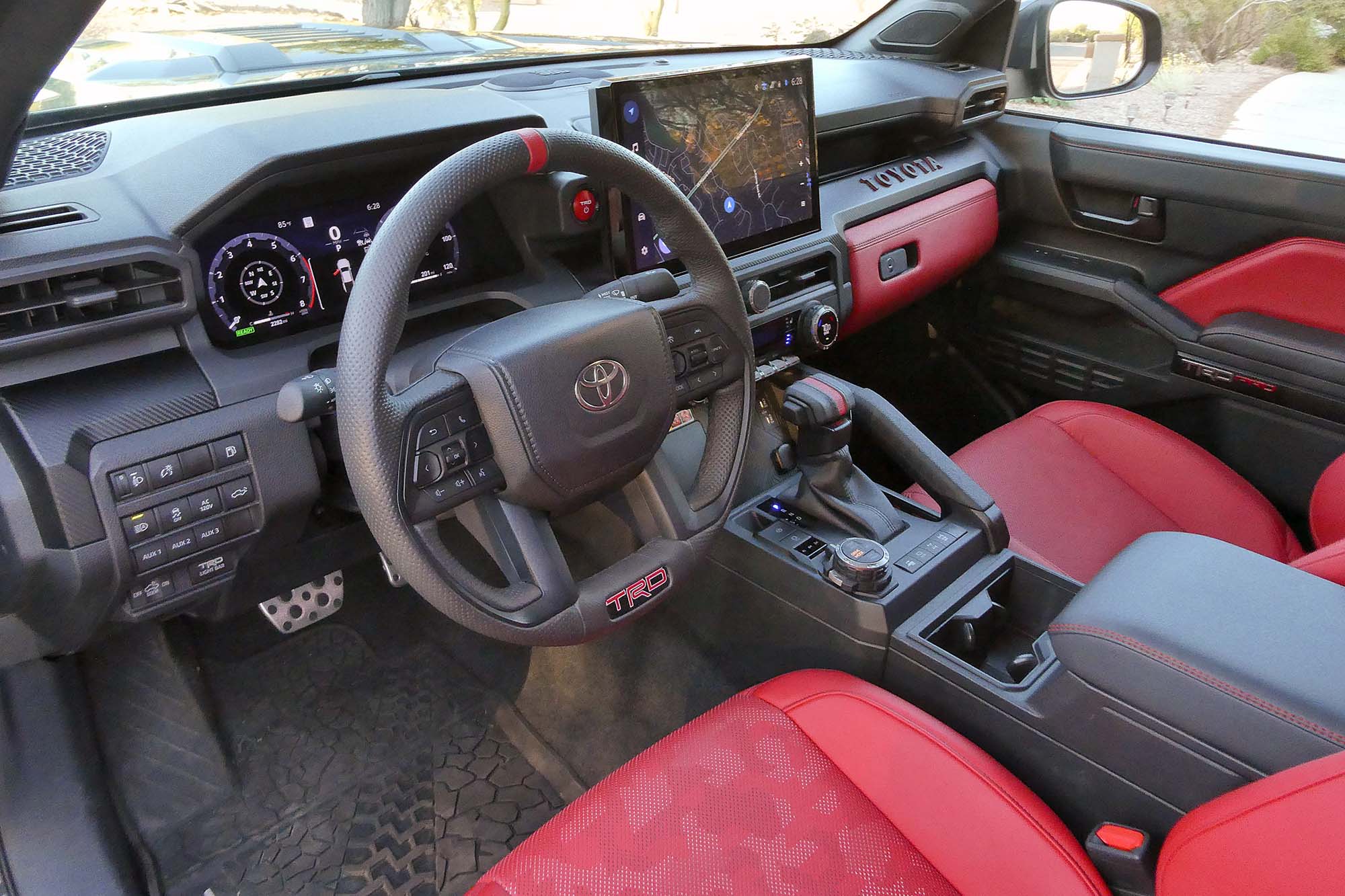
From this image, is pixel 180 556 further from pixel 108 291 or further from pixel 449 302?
pixel 449 302

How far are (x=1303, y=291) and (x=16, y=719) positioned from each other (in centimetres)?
271

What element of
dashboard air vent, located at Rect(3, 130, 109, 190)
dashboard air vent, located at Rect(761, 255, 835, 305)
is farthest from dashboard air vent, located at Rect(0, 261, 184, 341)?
dashboard air vent, located at Rect(761, 255, 835, 305)

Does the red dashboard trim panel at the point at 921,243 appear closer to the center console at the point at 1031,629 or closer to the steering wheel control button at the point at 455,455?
the center console at the point at 1031,629

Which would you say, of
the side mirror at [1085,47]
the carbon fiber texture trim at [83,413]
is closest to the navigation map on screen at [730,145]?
the carbon fiber texture trim at [83,413]

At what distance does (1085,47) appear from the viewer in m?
2.69

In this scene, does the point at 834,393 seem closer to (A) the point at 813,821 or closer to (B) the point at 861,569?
(B) the point at 861,569

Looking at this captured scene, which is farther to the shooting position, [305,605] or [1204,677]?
[305,605]

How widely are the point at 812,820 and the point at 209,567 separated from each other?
34.7 inches

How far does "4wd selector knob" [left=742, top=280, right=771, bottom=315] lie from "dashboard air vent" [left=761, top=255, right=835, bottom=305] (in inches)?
3.4

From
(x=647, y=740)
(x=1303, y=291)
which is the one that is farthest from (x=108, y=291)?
(x=1303, y=291)

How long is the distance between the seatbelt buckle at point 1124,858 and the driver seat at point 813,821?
3cm

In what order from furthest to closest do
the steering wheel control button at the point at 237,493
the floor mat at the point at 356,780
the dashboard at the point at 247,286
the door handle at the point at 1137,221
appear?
1. the door handle at the point at 1137,221
2. the floor mat at the point at 356,780
3. the steering wheel control button at the point at 237,493
4. the dashboard at the point at 247,286

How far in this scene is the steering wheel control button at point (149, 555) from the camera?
118 centimetres

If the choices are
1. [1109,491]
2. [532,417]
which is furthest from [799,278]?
[532,417]
